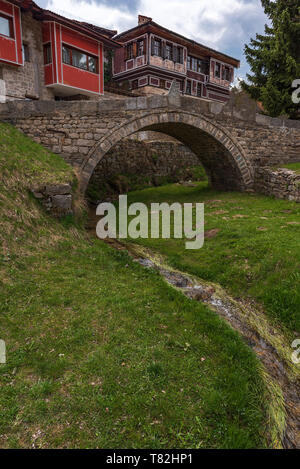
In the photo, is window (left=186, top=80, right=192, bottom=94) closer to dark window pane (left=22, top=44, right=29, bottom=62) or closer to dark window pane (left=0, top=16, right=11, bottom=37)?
dark window pane (left=22, top=44, right=29, bottom=62)

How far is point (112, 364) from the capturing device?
4.05m

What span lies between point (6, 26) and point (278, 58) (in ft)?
56.1

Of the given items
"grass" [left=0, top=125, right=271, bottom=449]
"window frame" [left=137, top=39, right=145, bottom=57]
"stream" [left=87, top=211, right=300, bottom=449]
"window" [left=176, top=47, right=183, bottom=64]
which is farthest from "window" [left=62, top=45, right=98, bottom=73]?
"stream" [left=87, top=211, right=300, bottom=449]

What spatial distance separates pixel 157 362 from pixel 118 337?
0.82 meters

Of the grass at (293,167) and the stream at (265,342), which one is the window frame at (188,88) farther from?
the stream at (265,342)

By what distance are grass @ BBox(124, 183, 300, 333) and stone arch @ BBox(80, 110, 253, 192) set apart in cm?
388

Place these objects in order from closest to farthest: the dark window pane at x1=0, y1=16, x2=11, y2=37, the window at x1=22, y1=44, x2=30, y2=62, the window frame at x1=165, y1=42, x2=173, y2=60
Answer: the dark window pane at x1=0, y1=16, x2=11, y2=37 < the window at x1=22, y1=44, x2=30, y2=62 < the window frame at x1=165, y1=42, x2=173, y2=60

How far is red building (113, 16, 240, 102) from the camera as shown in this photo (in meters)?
27.6

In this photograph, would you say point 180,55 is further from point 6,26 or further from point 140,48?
point 6,26

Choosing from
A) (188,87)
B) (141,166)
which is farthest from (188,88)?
(141,166)

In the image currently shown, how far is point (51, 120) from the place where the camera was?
38.1 ft

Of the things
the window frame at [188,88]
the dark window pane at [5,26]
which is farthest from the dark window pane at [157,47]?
the dark window pane at [5,26]

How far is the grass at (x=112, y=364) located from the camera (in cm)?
318

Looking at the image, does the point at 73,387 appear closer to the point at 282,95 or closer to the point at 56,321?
the point at 56,321
